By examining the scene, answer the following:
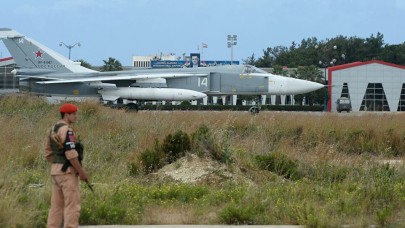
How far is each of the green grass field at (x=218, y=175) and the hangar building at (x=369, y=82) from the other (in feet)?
131

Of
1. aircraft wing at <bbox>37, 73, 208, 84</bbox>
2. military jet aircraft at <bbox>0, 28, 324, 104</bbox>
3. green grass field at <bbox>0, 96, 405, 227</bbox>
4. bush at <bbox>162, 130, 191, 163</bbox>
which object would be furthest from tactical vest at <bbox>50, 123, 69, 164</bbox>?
aircraft wing at <bbox>37, 73, 208, 84</bbox>

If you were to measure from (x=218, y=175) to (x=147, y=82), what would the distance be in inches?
1069

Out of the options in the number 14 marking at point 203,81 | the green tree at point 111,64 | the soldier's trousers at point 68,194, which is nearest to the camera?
the soldier's trousers at point 68,194

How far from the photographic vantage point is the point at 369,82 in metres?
60.6

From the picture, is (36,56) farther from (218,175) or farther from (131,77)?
(218,175)

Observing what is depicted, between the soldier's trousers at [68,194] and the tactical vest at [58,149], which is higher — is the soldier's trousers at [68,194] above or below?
below

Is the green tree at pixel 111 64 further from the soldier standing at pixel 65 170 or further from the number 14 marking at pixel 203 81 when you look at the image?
the soldier standing at pixel 65 170

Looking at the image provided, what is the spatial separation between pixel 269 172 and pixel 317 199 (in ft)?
9.04

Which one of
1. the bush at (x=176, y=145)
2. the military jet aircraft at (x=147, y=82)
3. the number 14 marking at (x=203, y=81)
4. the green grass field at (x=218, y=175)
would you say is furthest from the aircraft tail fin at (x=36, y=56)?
the bush at (x=176, y=145)

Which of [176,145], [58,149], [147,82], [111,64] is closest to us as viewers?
[58,149]

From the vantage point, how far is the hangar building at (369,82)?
60312mm

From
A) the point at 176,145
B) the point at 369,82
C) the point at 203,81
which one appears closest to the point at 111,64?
the point at 369,82

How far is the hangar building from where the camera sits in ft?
198

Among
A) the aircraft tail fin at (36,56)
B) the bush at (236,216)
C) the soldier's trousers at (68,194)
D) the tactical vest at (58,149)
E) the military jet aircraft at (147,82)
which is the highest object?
the aircraft tail fin at (36,56)
